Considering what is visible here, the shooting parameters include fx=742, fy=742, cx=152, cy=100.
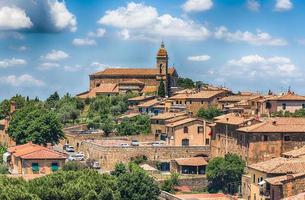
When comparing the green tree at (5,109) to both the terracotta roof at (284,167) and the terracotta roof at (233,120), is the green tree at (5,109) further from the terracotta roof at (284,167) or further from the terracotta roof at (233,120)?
the terracotta roof at (284,167)

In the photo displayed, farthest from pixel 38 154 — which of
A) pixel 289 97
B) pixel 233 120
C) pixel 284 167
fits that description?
pixel 289 97

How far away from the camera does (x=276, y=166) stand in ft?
174

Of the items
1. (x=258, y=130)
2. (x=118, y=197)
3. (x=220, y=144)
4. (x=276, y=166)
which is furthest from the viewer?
(x=220, y=144)

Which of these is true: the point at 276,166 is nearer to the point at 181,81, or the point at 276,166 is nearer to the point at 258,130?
the point at 258,130

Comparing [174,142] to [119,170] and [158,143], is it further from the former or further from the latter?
[119,170]

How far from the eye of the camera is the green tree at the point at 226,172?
222ft

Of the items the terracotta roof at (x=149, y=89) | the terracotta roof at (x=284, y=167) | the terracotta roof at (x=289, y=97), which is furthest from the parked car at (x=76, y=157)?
the terracotta roof at (x=149, y=89)

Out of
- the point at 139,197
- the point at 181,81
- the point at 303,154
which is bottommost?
the point at 139,197

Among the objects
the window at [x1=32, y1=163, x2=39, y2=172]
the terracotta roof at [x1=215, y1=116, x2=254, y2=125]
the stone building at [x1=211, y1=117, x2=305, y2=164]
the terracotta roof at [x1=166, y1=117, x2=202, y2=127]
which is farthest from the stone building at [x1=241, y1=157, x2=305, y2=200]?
the terracotta roof at [x1=166, y1=117, x2=202, y2=127]

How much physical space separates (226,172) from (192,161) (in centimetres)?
845

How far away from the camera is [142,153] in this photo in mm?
78375

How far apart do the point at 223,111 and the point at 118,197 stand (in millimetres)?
41439

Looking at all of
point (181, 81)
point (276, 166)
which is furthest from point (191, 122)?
point (181, 81)

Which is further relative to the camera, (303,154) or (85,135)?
(85,135)
